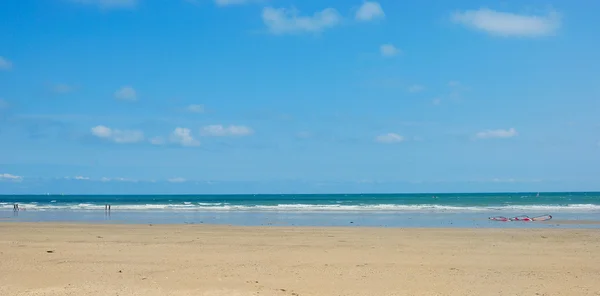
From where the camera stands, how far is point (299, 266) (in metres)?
12.5

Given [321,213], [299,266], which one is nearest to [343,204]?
[321,213]

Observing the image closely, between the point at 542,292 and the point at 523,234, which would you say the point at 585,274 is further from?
the point at 523,234

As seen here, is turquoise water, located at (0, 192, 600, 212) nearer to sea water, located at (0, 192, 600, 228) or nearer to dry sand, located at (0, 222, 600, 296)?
sea water, located at (0, 192, 600, 228)

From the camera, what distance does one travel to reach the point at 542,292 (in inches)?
373

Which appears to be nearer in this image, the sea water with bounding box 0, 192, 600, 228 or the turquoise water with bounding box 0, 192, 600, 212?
the sea water with bounding box 0, 192, 600, 228

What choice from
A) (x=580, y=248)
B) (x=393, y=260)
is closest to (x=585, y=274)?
(x=393, y=260)

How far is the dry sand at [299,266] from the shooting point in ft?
32.2

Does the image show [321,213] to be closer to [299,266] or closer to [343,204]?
[343,204]

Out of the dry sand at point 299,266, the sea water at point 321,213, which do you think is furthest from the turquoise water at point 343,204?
the dry sand at point 299,266

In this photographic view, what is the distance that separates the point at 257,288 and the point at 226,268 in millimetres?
2441

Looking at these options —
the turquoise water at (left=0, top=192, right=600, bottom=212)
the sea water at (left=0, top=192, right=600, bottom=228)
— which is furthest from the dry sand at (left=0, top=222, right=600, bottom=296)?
the turquoise water at (left=0, top=192, right=600, bottom=212)

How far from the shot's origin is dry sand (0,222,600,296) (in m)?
9.81

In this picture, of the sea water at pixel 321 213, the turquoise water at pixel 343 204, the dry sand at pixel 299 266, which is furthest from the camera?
the turquoise water at pixel 343 204

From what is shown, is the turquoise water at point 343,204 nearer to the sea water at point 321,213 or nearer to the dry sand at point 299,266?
the sea water at point 321,213
